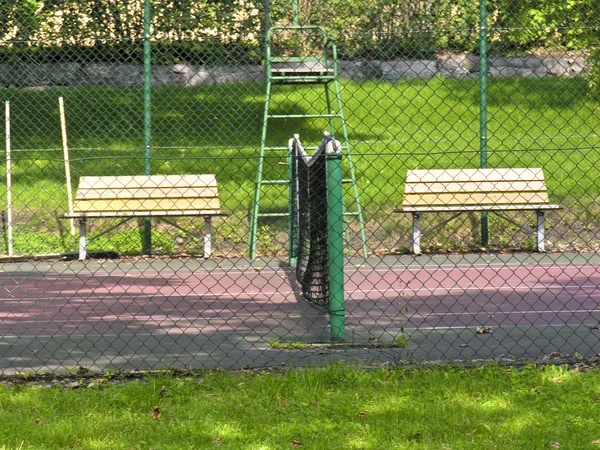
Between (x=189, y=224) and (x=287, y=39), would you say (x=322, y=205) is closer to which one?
(x=189, y=224)

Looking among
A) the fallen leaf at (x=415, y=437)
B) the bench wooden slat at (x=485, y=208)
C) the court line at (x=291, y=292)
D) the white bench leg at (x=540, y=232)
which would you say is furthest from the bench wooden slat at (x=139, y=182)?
the fallen leaf at (x=415, y=437)

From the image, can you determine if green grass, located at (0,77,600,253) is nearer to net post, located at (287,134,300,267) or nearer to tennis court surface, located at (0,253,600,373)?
net post, located at (287,134,300,267)

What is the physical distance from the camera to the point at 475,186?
11.9 m

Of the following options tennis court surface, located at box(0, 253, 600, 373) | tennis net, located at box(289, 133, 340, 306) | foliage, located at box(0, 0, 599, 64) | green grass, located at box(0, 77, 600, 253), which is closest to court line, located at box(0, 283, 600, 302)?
tennis court surface, located at box(0, 253, 600, 373)

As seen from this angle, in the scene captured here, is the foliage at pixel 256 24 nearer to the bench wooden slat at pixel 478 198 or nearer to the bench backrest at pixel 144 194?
the bench backrest at pixel 144 194

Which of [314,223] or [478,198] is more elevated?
[314,223]

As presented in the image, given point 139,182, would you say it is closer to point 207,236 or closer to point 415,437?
point 207,236

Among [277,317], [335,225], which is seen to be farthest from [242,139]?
[335,225]

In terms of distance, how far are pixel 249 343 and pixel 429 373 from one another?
1495 millimetres

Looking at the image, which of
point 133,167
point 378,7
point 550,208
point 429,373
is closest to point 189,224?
point 133,167

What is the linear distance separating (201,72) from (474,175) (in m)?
4.54

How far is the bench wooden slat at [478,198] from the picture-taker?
1174 cm

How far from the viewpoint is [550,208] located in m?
11.2

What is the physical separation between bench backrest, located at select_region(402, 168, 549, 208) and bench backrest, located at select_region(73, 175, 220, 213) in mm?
2441
